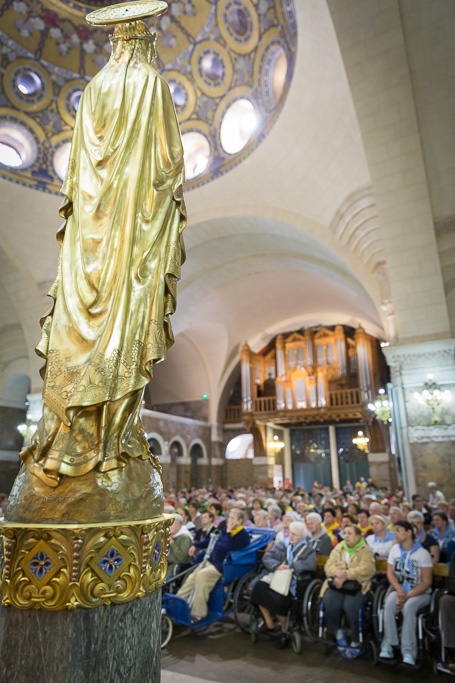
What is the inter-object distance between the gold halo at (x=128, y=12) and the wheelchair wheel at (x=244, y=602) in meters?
4.67

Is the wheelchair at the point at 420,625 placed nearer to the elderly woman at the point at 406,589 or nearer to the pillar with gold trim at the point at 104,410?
the elderly woman at the point at 406,589

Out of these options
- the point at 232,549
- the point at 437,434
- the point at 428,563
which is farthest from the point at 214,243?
the point at 428,563

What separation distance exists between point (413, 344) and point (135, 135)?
24.4ft

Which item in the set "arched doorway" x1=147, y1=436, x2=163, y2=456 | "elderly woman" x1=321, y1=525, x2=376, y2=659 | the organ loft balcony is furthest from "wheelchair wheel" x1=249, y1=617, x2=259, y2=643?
the organ loft balcony

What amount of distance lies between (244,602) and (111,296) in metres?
4.75

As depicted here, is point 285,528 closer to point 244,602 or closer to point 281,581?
point 244,602

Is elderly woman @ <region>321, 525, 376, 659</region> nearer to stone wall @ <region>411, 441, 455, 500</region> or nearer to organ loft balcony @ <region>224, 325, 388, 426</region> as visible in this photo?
stone wall @ <region>411, 441, 455, 500</region>

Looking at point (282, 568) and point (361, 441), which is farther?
point (361, 441)

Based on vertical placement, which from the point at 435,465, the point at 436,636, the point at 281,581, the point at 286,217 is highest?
the point at 286,217

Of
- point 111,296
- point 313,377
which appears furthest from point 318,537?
point 313,377

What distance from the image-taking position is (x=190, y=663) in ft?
12.4

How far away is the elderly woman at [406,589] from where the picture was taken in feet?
11.9

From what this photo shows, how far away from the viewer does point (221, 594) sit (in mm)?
4477

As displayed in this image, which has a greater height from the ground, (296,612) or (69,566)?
(69,566)
